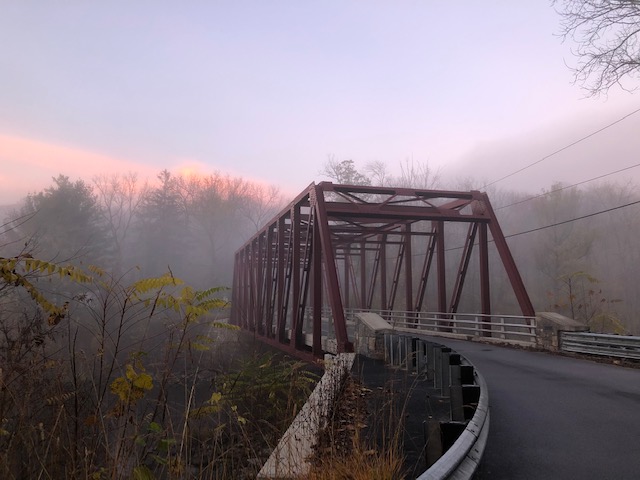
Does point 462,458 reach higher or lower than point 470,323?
higher

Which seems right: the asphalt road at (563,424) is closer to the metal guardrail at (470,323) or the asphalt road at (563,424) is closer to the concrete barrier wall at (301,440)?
the concrete barrier wall at (301,440)

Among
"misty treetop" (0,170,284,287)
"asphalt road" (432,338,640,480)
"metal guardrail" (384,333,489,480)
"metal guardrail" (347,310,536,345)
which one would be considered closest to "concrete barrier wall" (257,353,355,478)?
"metal guardrail" (384,333,489,480)

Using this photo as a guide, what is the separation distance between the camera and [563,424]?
18.5 ft

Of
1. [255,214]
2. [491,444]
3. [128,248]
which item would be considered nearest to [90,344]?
[491,444]

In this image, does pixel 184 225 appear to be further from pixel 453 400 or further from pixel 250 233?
pixel 453 400

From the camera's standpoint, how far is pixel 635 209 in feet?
200

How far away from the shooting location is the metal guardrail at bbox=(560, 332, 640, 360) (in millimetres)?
11266

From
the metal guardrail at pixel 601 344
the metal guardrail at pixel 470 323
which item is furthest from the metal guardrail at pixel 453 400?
the metal guardrail at pixel 470 323

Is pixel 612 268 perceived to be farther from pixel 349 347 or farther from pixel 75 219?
pixel 75 219

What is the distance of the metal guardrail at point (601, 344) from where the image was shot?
1127cm

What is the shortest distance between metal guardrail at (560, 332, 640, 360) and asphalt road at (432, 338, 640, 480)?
1.05 m

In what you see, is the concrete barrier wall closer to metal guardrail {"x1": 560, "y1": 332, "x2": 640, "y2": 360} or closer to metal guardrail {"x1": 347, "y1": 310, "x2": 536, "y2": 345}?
metal guardrail {"x1": 560, "y1": 332, "x2": 640, "y2": 360}

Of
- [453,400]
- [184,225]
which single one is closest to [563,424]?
[453,400]

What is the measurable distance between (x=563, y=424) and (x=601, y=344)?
27.3 feet
